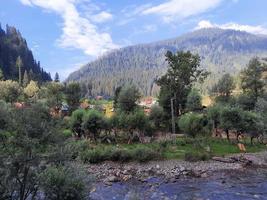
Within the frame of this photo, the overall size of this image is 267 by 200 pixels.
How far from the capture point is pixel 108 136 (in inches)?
2655

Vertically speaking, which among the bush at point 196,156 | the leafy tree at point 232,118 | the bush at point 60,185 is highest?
the leafy tree at point 232,118

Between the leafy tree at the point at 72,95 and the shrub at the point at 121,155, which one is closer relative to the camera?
the shrub at the point at 121,155

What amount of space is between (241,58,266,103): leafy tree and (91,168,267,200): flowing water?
56985 mm

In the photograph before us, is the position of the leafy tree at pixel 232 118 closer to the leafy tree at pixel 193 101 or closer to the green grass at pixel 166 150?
the green grass at pixel 166 150

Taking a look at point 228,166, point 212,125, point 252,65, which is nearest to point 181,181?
point 228,166

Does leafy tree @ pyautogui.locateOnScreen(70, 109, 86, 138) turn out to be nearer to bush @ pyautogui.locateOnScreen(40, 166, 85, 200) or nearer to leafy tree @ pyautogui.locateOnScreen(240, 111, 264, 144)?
leafy tree @ pyautogui.locateOnScreen(240, 111, 264, 144)

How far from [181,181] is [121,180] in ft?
21.1

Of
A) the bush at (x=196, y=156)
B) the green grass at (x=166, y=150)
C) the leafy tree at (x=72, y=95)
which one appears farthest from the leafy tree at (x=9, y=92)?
the bush at (x=196, y=156)

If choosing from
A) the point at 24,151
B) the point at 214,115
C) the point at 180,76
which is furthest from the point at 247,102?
the point at 24,151

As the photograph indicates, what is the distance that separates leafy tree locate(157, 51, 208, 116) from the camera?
88.2 metres

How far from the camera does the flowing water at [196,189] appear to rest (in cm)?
3444

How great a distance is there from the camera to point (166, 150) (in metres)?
57.2

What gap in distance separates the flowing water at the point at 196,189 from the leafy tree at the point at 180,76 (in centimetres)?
4489

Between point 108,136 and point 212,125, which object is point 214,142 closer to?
point 212,125
